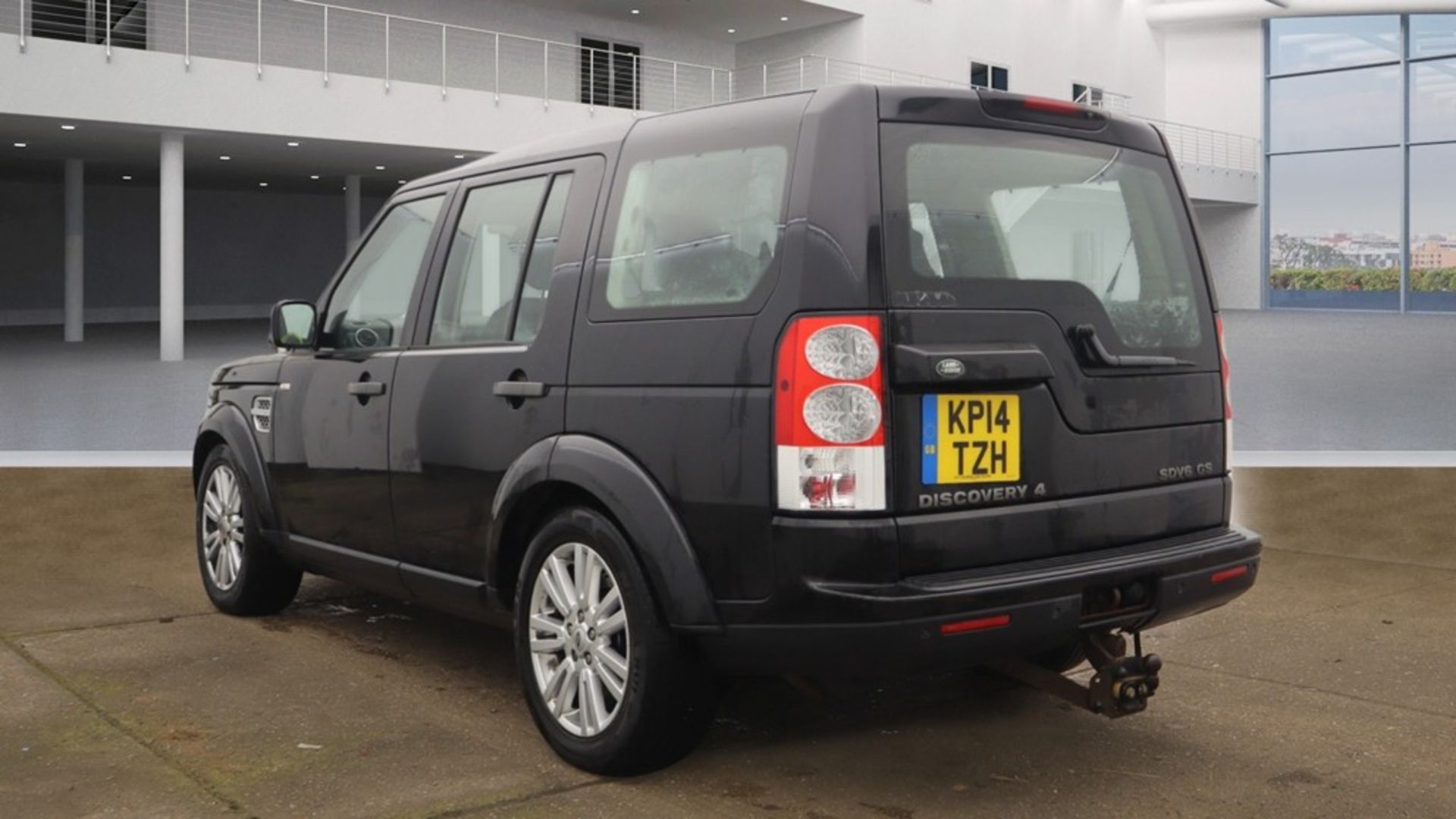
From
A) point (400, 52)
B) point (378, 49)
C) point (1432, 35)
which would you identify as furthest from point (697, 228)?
point (1432, 35)

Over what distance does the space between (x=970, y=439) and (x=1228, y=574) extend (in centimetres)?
99

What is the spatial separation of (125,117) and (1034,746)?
19759 mm

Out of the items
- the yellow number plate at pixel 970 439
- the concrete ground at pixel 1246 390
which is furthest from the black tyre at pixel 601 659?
the concrete ground at pixel 1246 390

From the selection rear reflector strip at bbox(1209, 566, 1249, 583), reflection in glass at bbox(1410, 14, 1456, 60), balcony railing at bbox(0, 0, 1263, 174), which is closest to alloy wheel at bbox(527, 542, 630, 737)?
rear reflector strip at bbox(1209, 566, 1249, 583)

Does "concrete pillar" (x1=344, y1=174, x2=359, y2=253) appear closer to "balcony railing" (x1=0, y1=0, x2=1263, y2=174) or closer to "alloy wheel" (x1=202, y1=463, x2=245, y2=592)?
"balcony railing" (x1=0, y1=0, x2=1263, y2=174)

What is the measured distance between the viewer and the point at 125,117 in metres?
20.7

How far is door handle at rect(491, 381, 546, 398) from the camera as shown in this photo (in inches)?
154

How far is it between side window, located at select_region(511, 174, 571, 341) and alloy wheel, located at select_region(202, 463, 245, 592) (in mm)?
1985

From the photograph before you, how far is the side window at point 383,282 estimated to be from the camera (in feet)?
15.6

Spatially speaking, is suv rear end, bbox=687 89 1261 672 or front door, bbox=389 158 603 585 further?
front door, bbox=389 158 603 585

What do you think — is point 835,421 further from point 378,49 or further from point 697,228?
point 378,49

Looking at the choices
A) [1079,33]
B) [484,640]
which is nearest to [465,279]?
[484,640]

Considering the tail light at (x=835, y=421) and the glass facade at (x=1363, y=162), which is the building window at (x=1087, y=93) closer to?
the glass facade at (x=1363, y=162)

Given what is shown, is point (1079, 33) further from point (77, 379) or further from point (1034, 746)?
point (1034, 746)
